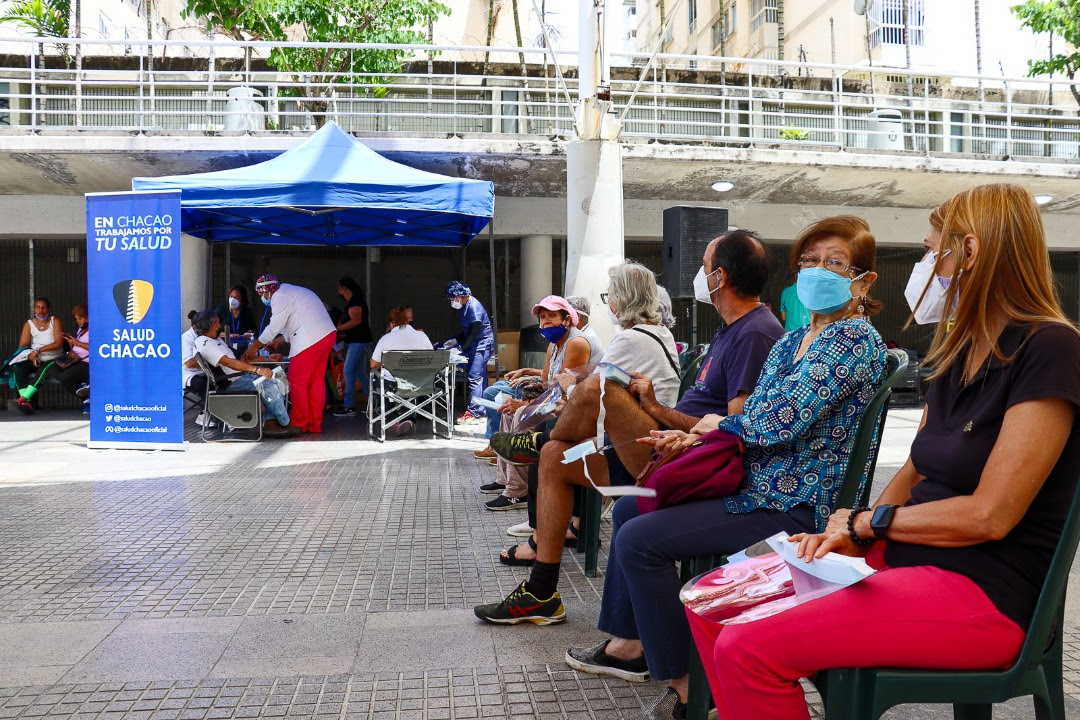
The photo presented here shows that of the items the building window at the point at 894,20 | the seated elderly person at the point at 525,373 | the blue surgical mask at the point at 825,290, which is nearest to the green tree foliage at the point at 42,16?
the seated elderly person at the point at 525,373

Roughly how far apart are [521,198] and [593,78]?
6.12 m

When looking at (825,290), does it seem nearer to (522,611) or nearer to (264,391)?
(522,611)

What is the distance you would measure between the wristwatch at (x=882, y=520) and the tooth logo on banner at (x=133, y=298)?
765cm

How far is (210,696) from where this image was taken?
289cm

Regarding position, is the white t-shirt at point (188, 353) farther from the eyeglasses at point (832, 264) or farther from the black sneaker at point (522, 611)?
the eyeglasses at point (832, 264)

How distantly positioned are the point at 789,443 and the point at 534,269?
41.3 ft

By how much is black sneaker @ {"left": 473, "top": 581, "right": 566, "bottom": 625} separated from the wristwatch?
6.35 feet

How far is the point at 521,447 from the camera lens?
4.21 meters

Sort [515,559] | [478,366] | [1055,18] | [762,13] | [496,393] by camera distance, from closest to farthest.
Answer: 1. [515,559]
2. [496,393]
3. [478,366]
4. [1055,18]
5. [762,13]

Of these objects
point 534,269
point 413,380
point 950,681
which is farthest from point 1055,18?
point 950,681

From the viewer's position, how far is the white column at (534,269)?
48.8ft

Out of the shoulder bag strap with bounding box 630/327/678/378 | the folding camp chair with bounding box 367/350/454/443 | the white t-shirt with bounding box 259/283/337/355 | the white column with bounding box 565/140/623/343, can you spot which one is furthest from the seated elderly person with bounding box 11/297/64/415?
the shoulder bag strap with bounding box 630/327/678/378

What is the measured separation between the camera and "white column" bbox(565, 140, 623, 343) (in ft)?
29.0

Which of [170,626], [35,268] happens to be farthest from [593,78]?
[35,268]
